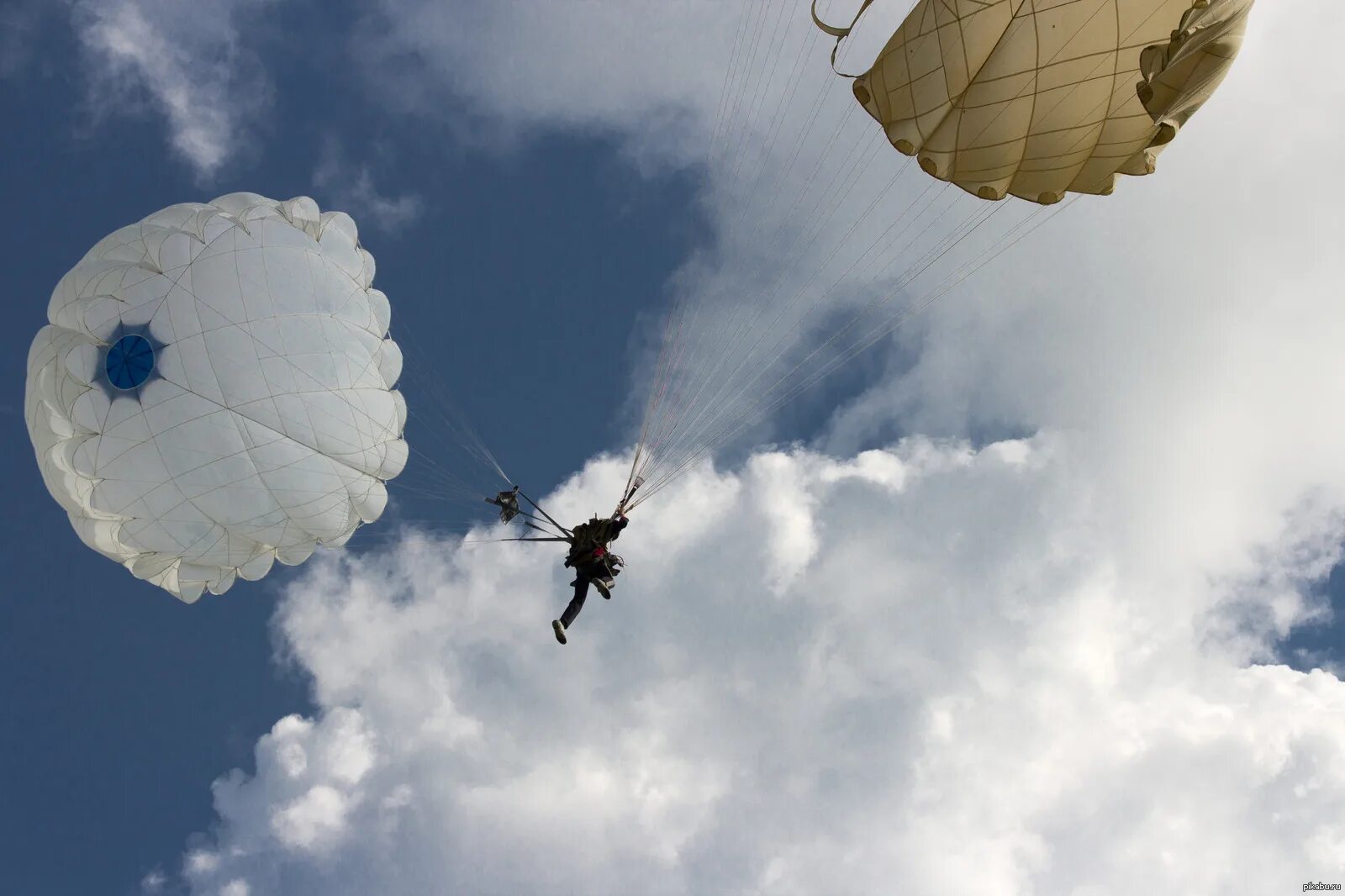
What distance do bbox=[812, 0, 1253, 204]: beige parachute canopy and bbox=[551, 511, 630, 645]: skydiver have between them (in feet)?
24.9

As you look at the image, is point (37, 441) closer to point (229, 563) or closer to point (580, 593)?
point (229, 563)

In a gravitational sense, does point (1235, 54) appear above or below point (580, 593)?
above

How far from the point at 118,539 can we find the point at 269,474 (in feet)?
8.81

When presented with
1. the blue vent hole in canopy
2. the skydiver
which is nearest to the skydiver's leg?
the skydiver

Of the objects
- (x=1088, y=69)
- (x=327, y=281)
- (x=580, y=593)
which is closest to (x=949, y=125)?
(x=1088, y=69)

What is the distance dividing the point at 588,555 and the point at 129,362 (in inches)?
312

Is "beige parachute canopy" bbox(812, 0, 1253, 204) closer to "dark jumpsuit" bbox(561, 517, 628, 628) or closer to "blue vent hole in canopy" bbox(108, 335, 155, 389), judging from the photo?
"dark jumpsuit" bbox(561, 517, 628, 628)

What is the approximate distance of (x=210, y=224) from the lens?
18.3 m

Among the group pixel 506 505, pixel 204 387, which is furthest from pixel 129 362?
pixel 506 505

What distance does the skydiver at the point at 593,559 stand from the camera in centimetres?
1802

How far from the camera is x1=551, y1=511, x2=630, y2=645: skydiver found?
709 inches

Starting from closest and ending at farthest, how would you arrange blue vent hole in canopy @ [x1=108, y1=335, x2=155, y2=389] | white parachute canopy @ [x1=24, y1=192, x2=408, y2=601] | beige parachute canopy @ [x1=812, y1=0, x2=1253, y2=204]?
1. beige parachute canopy @ [x1=812, y1=0, x2=1253, y2=204]
2. blue vent hole in canopy @ [x1=108, y1=335, x2=155, y2=389]
3. white parachute canopy @ [x1=24, y1=192, x2=408, y2=601]

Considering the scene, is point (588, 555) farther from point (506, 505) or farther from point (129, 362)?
point (129, 362)

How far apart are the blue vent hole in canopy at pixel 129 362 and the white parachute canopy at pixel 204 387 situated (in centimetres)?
2
